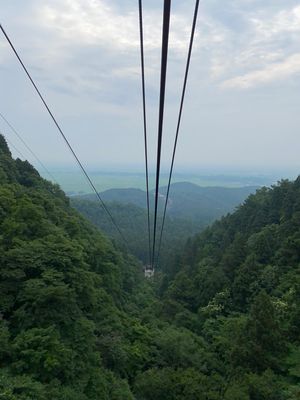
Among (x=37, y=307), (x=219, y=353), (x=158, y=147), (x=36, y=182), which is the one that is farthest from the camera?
(x=36, y=182)

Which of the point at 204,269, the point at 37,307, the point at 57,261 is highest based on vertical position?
the point at 57,261

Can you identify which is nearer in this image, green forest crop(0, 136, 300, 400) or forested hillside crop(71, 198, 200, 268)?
green forest crop(0, 136, 300, 400)

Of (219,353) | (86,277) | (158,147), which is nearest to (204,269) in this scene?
(219,353)

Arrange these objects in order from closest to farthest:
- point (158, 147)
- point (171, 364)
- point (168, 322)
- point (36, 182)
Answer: point (158, 147) → point (171, 364) → point (168, 322) → point (36, 182)

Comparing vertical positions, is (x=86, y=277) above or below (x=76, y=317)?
above

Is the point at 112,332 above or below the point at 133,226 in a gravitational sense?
above

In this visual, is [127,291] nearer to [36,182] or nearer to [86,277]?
[36,182]

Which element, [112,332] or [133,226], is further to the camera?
[133,226]

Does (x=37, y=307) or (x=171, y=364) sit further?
(x=171, y=364)
